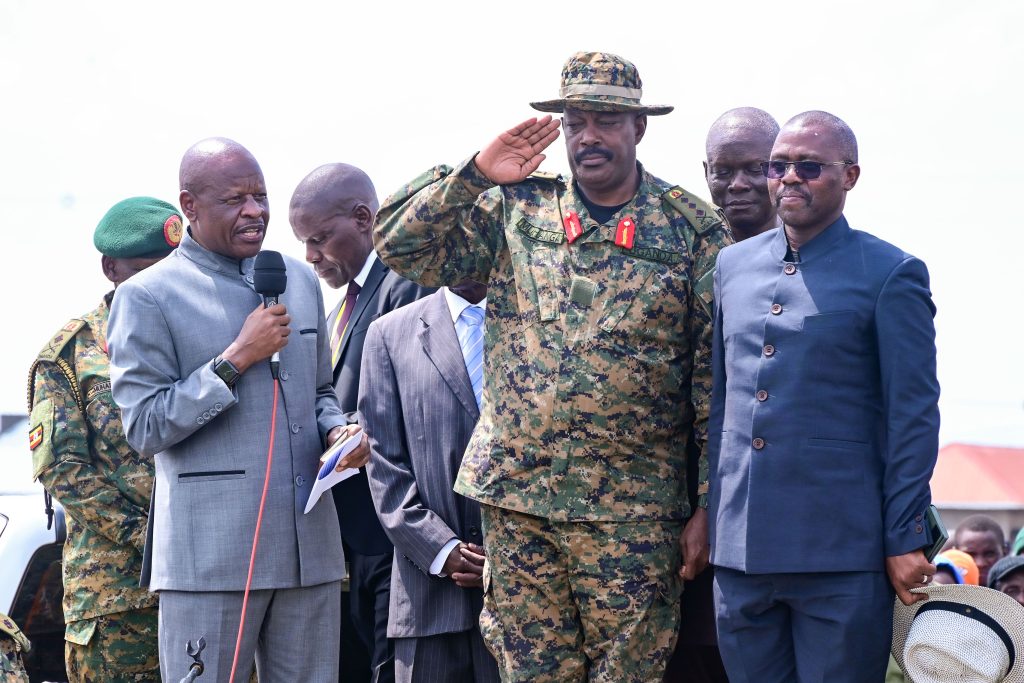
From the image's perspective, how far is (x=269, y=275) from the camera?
4457 mm

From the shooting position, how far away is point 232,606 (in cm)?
429

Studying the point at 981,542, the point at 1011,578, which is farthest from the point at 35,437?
the point at 981,542

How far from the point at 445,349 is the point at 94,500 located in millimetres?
1599

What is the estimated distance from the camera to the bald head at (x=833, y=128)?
163 inches

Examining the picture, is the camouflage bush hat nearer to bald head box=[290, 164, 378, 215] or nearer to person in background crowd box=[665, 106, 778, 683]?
person in background crowd box=[665, 106, 778, 683]

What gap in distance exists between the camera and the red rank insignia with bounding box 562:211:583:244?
4422mm

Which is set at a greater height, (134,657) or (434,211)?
(434,211)

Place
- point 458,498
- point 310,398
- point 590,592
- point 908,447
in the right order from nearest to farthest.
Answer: point 908,447 < point 590,592 < point 310,398 < point 458,498

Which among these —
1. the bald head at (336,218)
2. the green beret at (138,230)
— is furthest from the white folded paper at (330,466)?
the bald head at (336,218)

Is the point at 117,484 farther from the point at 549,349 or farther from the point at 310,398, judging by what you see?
the point at 549,349

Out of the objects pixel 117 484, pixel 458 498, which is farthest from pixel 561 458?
pixel 117 484

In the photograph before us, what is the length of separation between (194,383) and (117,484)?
4.07 ft

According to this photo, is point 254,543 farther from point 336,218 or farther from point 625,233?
point 336,218

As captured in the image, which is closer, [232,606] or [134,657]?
[232,606]
